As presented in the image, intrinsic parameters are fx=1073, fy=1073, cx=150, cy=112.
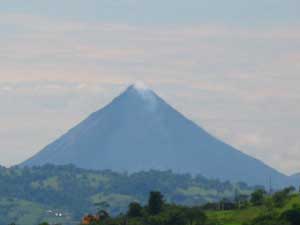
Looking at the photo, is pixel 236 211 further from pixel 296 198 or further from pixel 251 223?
pixel 251 223

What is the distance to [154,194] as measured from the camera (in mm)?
185375

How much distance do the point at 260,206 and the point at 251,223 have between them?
37110mm

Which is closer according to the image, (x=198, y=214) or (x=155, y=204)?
(x=198, y=214)

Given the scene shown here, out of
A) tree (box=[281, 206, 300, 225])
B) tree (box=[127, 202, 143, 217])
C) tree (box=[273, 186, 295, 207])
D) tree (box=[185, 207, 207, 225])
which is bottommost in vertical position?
tree (box=[281, 206, 300, 225])

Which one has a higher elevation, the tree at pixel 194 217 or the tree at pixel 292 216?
the tree at pixel 194 217

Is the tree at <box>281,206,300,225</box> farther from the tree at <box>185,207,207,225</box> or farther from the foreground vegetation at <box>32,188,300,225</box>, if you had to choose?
the tree at <box>185,207,207,225</box>

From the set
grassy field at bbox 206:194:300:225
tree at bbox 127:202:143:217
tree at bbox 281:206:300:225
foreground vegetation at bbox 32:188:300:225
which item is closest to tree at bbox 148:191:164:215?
foreground vegetation at bbox 32:188:300:225

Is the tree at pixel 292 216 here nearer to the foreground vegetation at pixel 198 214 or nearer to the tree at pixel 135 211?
the foreground vegetation at pixel 198 214

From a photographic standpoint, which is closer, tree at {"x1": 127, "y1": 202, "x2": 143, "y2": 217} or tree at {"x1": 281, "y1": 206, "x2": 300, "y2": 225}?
tree at {"x1": 281, "y1": 206, "x2": 300, "y2": 225}

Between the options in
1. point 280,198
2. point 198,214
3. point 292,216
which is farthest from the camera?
point 280,198

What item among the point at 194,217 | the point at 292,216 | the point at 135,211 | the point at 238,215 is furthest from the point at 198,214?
the point at 292,216

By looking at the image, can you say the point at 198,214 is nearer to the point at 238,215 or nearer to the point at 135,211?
the point at 238,215

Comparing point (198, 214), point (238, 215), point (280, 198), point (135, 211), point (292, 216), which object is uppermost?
point (280, 198)

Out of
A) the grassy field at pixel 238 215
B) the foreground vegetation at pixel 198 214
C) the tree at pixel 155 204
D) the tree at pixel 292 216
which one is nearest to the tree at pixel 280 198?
the foreground vegetation at pixel 198 214
